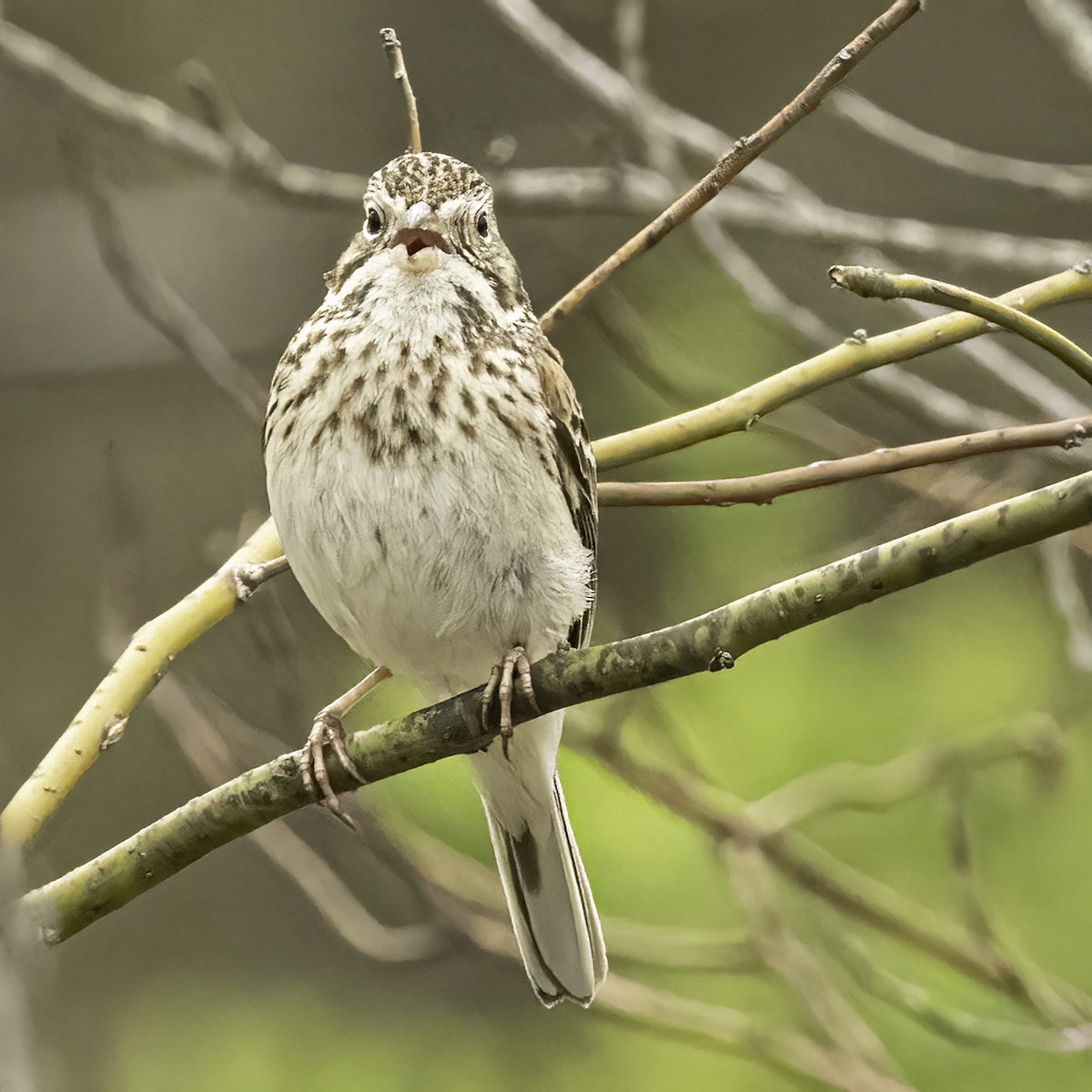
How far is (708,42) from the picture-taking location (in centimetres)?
429

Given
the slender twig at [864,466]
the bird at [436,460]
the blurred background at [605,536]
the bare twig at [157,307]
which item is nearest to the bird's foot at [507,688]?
the bird at [436,460]

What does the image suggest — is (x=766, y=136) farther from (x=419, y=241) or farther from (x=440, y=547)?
(x=440, y=547)

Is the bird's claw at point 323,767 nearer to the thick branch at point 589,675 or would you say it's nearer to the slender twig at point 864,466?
the thick branch at point 589,675

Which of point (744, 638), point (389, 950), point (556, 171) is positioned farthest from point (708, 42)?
point (744, 638)

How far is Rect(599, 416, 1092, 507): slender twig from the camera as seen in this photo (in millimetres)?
1837

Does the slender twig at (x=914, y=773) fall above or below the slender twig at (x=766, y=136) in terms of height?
below

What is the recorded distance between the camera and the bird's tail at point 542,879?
8.38ft

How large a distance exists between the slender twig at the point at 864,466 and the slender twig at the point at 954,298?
23cm

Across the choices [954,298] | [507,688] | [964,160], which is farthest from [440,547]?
[964,160]

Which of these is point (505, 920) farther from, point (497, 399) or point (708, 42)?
point (708, 42)

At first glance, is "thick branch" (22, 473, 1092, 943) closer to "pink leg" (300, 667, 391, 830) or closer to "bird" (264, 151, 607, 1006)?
"pink leg" (300, 667, 391, 830)

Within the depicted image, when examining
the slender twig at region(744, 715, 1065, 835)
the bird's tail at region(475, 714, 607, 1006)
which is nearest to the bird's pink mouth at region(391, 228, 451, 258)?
the bird's tail at region(475, 714, 607, 1006)

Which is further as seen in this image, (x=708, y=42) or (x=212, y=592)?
(x=708, y=42)

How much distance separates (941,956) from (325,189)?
169 centimetres
